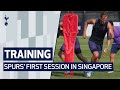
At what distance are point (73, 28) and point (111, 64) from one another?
3.62 ft

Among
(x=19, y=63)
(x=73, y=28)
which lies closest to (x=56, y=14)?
(x=73, y=28)

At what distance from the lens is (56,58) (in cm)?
1255

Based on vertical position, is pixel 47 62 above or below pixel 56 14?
below

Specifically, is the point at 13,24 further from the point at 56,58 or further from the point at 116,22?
the point at 116,22

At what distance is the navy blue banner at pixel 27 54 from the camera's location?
12.6m

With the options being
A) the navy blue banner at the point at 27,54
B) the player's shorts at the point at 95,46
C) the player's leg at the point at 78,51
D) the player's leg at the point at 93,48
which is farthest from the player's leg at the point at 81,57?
the navy blue banner at the point at 27,54

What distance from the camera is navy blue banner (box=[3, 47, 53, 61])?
12555 mm

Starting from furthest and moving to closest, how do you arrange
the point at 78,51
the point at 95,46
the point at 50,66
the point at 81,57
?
the point at 95,46 → the point at 78,51 → the point at 81,57 → the point at 50,66

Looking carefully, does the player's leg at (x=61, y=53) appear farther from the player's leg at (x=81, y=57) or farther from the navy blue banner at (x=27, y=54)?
the player's leg at (x=81, y=57)

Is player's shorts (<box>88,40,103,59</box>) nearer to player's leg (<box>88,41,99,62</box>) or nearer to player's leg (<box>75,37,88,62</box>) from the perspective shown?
player's leg (<box>88,41,99,62</box>)

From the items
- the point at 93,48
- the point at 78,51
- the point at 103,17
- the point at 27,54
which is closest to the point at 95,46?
the point at 93,48

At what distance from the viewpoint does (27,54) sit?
1255cm

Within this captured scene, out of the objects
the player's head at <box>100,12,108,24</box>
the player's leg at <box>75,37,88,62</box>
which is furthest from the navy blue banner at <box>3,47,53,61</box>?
the player's head at <box>100,12,108,24</box>

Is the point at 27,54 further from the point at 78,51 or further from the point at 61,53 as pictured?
the point at 78,51
